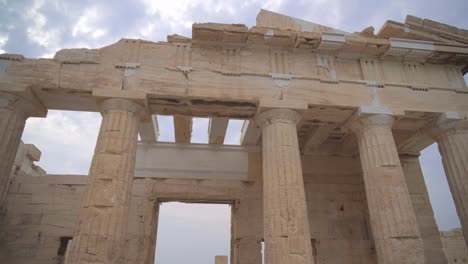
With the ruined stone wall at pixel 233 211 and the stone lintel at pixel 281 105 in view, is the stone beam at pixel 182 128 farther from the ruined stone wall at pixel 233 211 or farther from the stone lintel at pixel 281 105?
the stone lintel at pixel 281 105

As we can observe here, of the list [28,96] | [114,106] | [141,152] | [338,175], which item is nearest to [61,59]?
[28,96]

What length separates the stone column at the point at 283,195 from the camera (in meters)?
6.55

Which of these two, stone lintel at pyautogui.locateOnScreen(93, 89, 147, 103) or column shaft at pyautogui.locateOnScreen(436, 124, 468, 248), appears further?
column shaft at pyautogui.locateOnScreen(436, 124, 468, 248)

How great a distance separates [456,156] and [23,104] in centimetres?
1136

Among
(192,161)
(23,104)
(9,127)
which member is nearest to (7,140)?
(9,127)

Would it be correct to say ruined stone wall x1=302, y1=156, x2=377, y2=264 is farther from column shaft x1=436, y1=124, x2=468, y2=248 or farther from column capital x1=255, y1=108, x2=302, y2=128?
column capital x1=255, y1=108, x2=302, y2=128

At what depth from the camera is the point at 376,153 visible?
26.2 feet

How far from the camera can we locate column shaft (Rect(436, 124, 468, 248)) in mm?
8125

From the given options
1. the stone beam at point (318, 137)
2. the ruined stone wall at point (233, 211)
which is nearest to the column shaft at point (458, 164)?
the stone beam at point (318, 137)

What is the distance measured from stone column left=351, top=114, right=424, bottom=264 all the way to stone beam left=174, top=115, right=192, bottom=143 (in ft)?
18.1

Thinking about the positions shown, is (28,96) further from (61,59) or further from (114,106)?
(114,106)

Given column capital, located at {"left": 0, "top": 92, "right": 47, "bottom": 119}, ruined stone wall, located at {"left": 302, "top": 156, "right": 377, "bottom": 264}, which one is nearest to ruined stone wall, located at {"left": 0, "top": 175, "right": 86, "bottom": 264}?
column capital, located at {"left": 0, "top": 92, "right": 47, "bottom": 119}

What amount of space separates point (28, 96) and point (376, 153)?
8.83m

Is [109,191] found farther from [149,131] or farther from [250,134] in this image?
[250,134]
